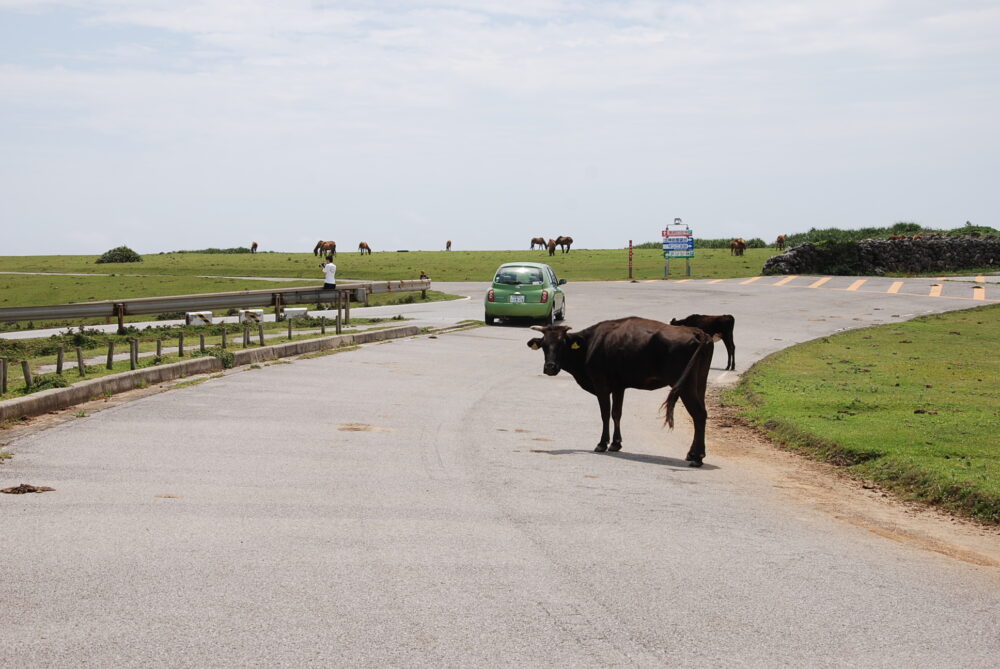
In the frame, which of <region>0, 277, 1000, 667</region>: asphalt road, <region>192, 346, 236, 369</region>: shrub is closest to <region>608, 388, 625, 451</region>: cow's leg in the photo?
<region>0, 277, 1000, 667</region>: asphalt road

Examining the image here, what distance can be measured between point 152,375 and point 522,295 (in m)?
15.2

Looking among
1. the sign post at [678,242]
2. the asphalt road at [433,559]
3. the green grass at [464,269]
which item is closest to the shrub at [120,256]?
the green grass at [464,269]

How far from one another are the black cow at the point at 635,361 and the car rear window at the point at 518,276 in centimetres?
1818

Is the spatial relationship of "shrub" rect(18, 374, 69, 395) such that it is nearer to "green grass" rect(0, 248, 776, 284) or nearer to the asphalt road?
the asphalt road

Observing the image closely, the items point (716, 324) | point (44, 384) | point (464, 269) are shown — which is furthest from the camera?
point (464, 269)

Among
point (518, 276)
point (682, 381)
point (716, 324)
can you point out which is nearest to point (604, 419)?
point (682, 381)

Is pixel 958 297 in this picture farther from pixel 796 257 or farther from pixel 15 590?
pixel 15 590

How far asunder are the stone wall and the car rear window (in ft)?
88.0

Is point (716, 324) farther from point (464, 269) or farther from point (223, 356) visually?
point (464, 269)

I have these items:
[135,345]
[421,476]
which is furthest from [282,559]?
[135,345]

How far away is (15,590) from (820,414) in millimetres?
11129

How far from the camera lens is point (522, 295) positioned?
31.1m

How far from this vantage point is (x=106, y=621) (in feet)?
19.1

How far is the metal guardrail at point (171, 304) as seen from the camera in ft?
87.1
